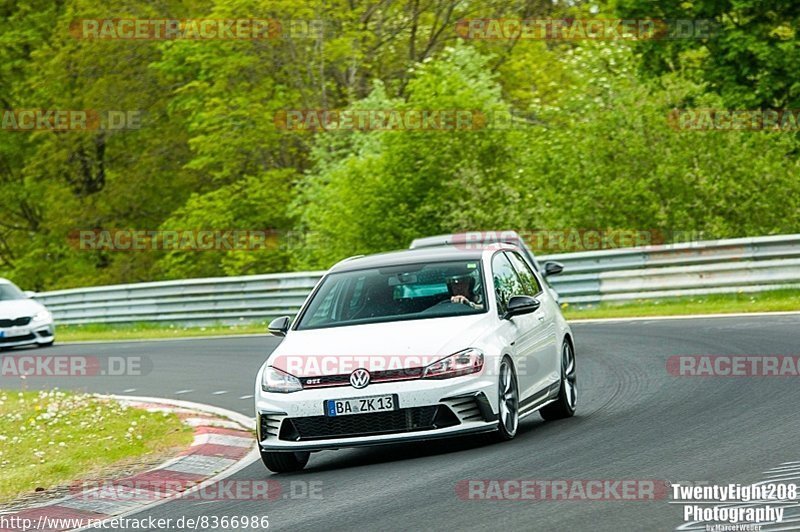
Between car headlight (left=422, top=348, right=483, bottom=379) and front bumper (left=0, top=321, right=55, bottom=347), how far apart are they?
64.2ft

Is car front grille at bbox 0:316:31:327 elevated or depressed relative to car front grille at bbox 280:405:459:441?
depressed

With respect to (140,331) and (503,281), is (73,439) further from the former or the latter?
(140,331)

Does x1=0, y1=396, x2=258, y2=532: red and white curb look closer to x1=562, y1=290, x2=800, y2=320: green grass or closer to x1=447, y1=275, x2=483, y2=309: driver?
x1=447, y1=275, x2=483, y2=309: driver

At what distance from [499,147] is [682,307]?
11.2 m

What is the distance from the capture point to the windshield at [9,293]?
29.2m

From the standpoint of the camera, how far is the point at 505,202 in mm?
32594

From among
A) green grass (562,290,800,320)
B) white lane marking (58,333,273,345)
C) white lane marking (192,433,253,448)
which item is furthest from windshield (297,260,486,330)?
white lane marking (58,333,273,345)

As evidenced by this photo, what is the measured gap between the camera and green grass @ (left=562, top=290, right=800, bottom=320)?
72.4ft

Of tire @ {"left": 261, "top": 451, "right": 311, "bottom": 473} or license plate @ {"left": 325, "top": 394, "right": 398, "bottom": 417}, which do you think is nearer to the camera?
license plate @ {"left": 325, "top": 394, "right": 398, "bottom": 417}

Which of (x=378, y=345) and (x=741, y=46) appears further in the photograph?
(x=741, y=46)

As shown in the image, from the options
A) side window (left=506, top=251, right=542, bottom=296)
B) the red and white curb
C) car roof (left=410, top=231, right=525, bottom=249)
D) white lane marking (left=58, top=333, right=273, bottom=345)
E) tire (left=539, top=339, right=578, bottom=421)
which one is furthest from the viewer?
white lane marking (left=58, top=333, right=273, bottom=345)

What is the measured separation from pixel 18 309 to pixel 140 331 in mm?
3723

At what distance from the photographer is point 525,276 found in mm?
12438

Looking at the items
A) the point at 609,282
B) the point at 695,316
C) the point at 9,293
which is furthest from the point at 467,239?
the point at 9,293
